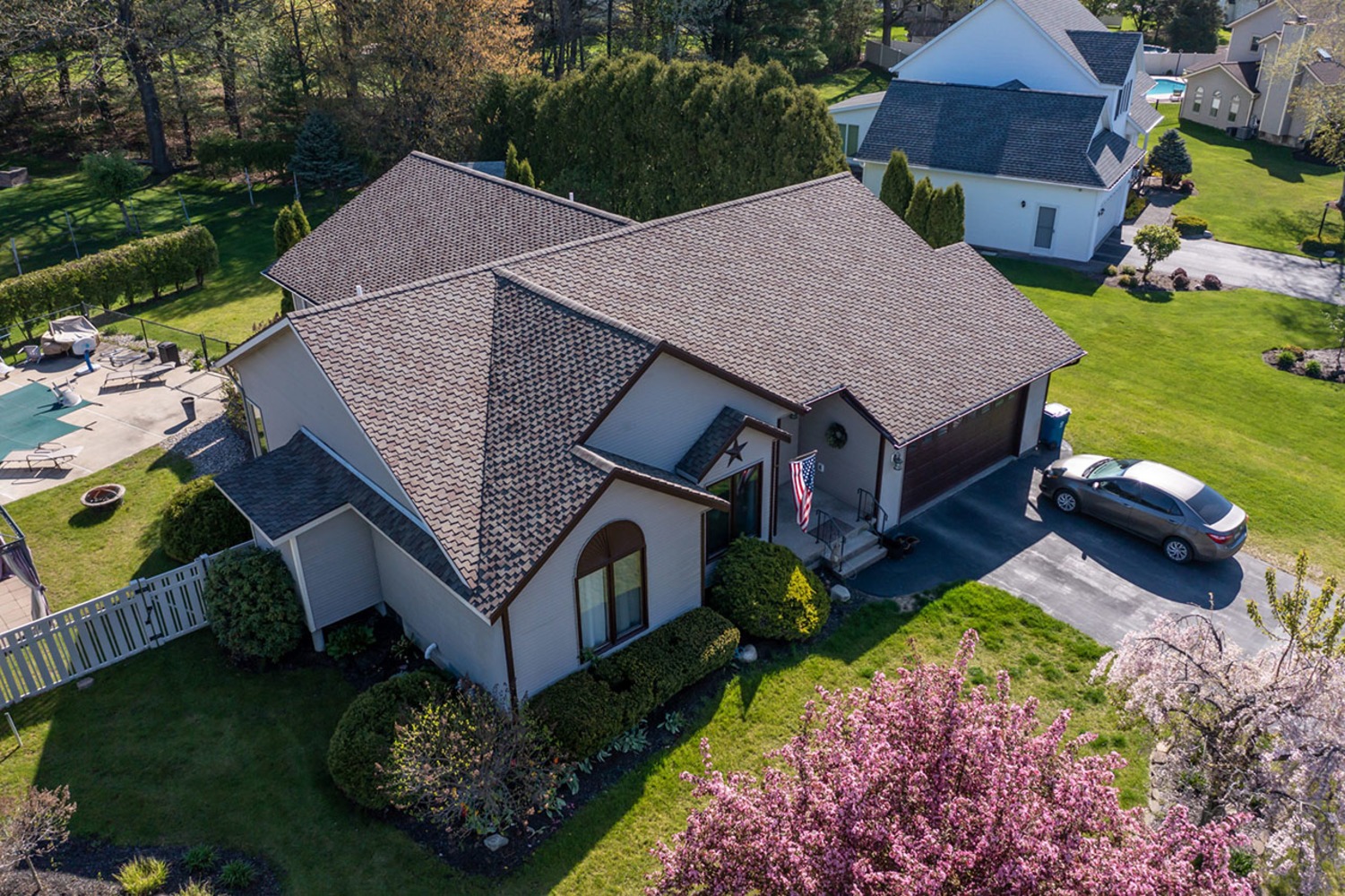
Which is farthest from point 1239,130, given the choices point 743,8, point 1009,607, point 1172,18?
point 1009,607

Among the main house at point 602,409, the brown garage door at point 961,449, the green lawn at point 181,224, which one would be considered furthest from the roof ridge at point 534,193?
the green lawn at point 181,224

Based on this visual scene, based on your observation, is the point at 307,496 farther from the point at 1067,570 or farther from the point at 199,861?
the point at 1067,570

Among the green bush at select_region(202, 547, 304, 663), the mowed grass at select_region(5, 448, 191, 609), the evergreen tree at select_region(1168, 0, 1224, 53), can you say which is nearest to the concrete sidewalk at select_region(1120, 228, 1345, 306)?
the green bush at select_region(202, 547, 304, 663)

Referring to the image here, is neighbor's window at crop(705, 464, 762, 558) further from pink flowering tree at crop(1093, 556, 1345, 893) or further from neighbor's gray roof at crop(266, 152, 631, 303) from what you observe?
neighbor's gray roof at crop(266, 152, 631, 303)

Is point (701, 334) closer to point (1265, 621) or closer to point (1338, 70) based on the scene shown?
point (1265, 621)

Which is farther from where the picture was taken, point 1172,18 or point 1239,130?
point 1172,18

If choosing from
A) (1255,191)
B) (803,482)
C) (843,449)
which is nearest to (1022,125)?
(1255,191)

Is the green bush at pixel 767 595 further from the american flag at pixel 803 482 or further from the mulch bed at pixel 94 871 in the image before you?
the mulch bed at pixel 94 871

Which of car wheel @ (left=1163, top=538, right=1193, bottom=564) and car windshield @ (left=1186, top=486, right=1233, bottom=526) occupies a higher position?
car windshield @ (left=1186, top=486, right=1233, bottom=526)
